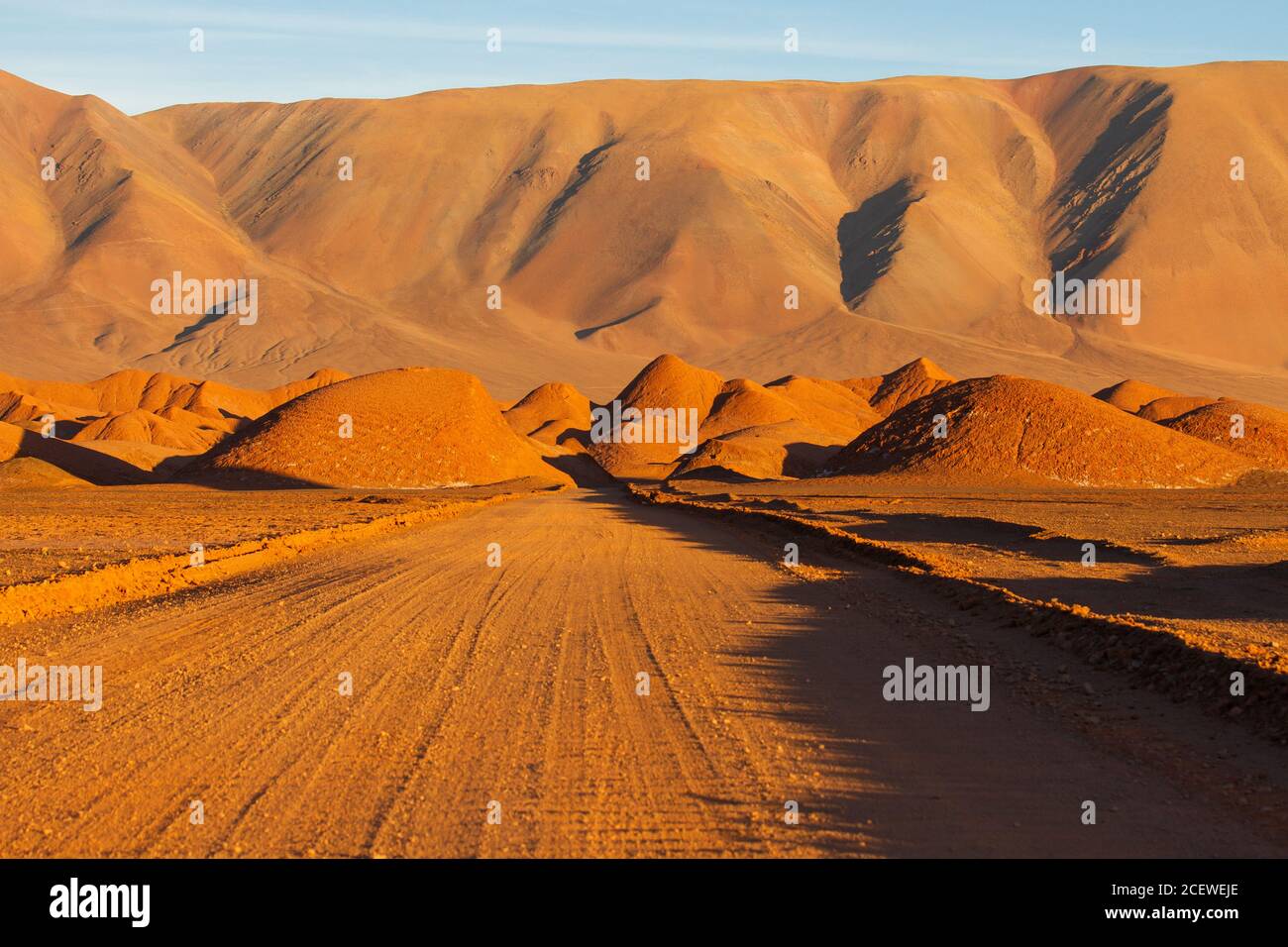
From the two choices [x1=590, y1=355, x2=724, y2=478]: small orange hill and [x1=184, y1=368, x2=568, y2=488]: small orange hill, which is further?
[x1=590, y1=355, x2=724, y2=478]: small orange hill

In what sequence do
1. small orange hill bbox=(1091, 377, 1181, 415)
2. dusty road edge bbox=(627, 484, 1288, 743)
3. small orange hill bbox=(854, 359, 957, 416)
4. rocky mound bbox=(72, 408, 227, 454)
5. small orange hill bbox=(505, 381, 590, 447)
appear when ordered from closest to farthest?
dusty road edge bbox=(627, 484, 1288, 743) < rocky mound bbox=(72, 408, 227, 454) < small orange hill bbox=(505, 381, 590, 447) < small orange hill bbox=(1091, 377, 1181, 415) < small orange hill bbox=(854, 359, 957, 416)

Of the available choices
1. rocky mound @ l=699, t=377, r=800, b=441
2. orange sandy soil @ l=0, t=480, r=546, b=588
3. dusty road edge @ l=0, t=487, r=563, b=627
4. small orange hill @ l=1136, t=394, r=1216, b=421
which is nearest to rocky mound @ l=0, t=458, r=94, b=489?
orange sandy soil @ l=0, t=480, r=546, b=588

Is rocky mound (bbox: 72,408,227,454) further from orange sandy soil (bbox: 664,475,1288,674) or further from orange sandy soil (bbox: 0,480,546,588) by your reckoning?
orange sandy soil (bbox: 664,475,1288,674)

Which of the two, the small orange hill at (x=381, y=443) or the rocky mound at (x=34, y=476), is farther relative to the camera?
the small orange hill at (x=381, y=443)

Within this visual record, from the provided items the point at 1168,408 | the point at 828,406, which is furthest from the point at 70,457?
the point at 1168,408

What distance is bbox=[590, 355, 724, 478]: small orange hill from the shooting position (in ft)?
323

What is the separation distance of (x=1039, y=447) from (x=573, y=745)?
59.6 meters

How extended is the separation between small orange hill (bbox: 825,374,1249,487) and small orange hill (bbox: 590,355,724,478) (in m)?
30.6

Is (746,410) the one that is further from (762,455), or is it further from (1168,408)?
(1168,408)

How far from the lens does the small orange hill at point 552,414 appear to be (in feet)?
361

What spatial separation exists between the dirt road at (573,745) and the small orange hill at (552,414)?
93653 millimetres

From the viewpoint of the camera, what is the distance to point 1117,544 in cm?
2650

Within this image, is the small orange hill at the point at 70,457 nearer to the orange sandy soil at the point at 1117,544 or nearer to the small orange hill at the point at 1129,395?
the orange sandy soil at the point at 1117,544

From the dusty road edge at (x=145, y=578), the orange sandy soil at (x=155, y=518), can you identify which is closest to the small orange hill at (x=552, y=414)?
the orange sandy soil at (x=155, y=518)
